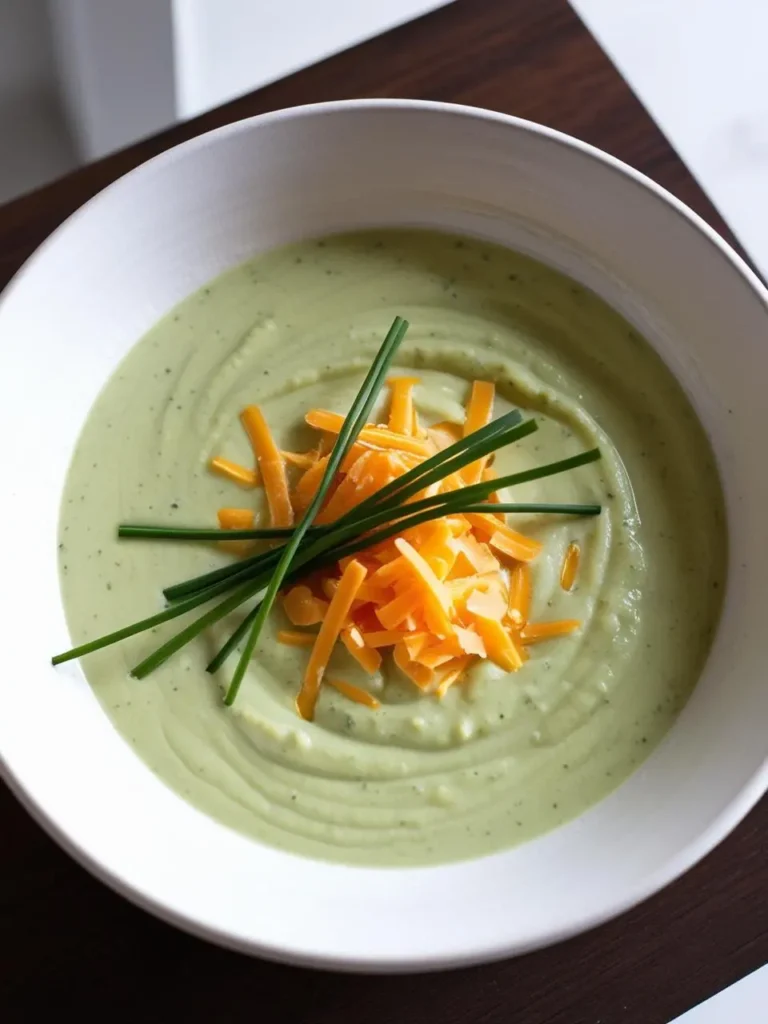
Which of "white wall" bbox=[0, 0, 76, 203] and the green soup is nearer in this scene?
the green soup

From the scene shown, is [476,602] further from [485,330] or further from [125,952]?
[125,952]

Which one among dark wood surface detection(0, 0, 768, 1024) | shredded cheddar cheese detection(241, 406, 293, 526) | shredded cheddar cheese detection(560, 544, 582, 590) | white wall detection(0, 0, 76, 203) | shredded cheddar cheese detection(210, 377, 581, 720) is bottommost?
A: dark wood surface detection(0, 0, 768, 1024)

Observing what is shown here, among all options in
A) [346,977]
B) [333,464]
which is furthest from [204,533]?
[346,977]

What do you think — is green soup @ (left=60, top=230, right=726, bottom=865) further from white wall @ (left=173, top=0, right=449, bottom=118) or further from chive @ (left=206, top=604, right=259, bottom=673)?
white wall @ (left=173, top=0, right=449, bottom=118)

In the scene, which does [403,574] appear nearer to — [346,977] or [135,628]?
[135,628]

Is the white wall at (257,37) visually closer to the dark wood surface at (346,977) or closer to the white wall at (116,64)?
the white wall at (116,64)

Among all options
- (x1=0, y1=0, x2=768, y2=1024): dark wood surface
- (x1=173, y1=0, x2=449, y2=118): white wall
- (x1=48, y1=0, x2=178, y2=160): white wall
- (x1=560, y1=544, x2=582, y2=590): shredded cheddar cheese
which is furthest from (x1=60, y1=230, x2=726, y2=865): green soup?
(x1=173, y1=0, x2=449, y2=118): white wall

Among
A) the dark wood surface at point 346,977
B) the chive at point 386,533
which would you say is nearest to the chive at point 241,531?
the chive at point 386,533
